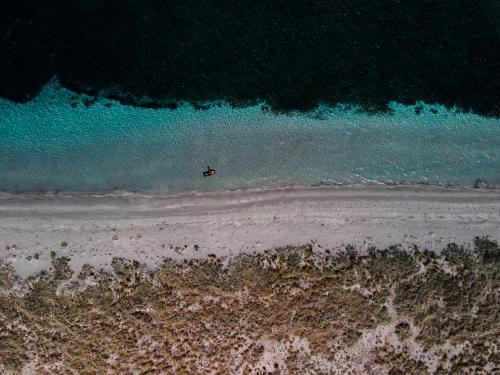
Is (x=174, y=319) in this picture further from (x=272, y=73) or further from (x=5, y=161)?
(x=272, y=73)

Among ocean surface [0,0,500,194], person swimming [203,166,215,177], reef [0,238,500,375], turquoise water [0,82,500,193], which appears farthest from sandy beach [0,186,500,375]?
ocean surface [0,0,500,194]

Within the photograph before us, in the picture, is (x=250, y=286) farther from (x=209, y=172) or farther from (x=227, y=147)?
(x=227, y=147)

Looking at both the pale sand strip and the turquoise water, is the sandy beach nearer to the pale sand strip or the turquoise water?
the pale sand strip

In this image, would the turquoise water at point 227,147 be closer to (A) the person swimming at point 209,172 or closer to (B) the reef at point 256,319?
(A) the person swimming at point 209,172

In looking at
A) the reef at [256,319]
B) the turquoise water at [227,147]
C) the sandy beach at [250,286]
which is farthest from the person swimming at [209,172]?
the reef at [256,319]

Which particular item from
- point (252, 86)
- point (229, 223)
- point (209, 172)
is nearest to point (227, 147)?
point (209, 172)

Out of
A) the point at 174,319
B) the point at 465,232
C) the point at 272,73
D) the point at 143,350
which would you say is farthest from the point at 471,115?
the point at 143,350
